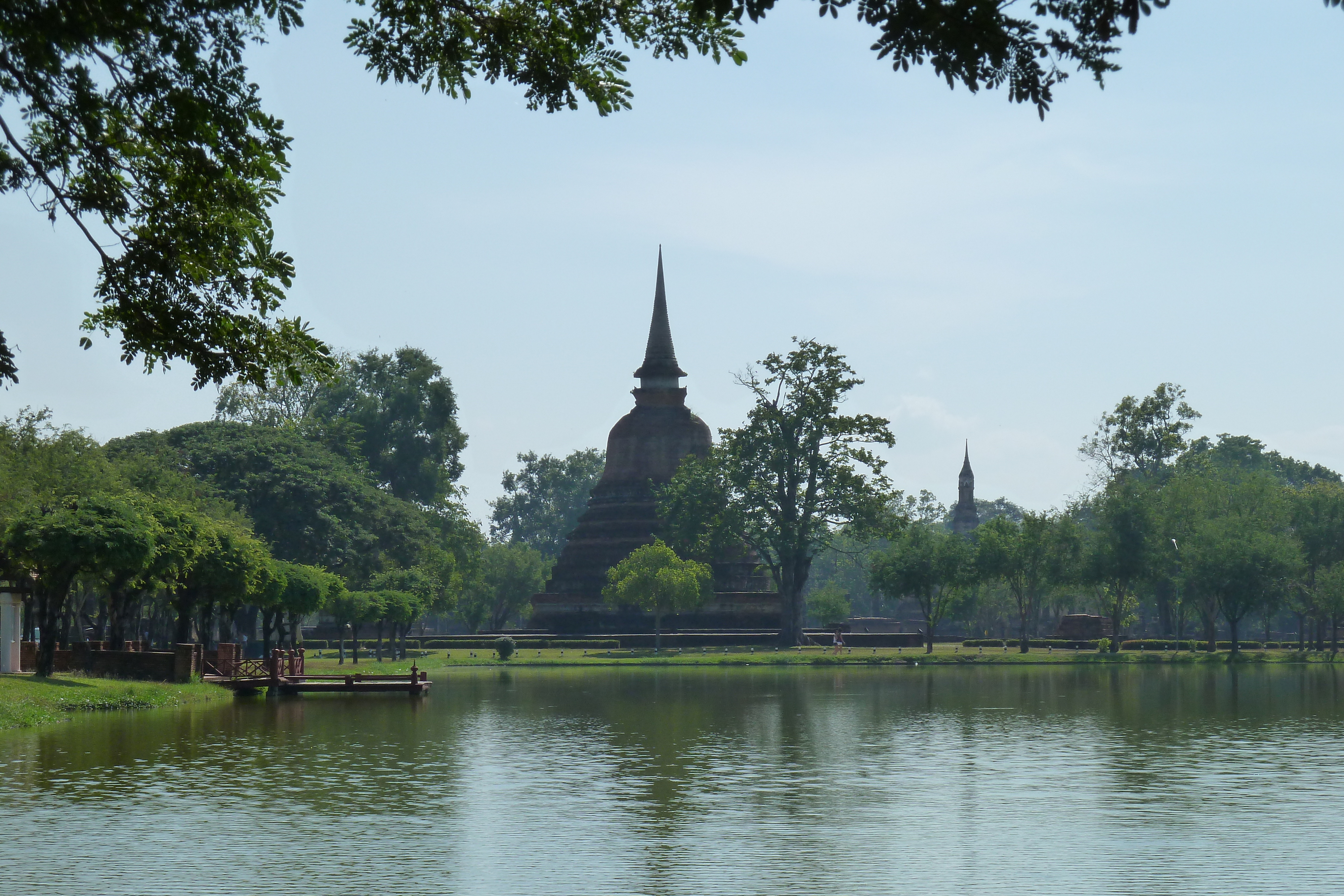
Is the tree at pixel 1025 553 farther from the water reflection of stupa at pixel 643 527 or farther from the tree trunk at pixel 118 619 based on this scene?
the tree trunk at pixel 118 619

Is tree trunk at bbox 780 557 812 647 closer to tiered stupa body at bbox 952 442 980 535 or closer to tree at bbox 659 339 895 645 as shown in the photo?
tree at bbox 659 339 895 645

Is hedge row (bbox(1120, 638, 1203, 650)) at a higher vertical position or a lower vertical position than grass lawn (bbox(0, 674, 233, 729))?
higher

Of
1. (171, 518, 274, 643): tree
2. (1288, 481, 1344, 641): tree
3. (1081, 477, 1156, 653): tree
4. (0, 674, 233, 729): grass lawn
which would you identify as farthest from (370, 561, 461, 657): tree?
(1288, 481, 1344, 641): tree

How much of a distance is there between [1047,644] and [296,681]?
52.5 meters

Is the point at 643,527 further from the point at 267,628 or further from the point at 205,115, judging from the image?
the point at 205,115

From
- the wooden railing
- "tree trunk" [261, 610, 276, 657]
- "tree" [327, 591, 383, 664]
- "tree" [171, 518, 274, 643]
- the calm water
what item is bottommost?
the calm water

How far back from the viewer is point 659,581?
72.1m

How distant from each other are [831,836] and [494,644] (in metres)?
61.1

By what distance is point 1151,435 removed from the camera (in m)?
98.6

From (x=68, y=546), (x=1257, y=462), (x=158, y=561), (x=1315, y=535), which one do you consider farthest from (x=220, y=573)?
(x=1257, y=462)

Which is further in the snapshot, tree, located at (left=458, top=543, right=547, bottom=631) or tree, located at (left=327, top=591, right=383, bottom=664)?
tree, located at (left=458, top=543, right=547, bottom=631)

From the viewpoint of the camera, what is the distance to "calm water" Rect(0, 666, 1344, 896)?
16016 millimetres

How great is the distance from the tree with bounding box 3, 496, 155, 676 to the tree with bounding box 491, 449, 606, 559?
101202 mm

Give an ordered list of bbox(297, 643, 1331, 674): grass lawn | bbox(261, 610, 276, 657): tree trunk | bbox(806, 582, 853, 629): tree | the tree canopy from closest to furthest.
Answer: the tree canopy
bbox(261, 610, 276, 657): tree trunk
bbox(297, 643, 1331, 674): grass lawn
bbox(806, 582, 853, 629): tree
